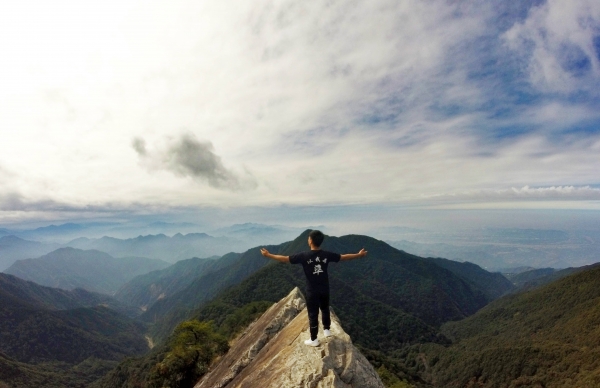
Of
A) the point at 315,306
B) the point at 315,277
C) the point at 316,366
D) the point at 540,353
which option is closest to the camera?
the point at 316,366

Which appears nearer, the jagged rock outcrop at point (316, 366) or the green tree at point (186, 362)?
the jagged rock outcrop at point (316, 366)

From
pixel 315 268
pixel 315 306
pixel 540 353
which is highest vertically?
pixel 315 268

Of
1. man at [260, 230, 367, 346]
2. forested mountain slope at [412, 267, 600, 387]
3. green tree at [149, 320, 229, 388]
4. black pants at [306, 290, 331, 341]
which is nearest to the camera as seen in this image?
man at [260, 230, 367, 346]

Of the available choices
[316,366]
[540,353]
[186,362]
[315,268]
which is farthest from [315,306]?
[540,353]

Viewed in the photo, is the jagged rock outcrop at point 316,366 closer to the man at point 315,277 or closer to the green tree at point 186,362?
the man at point 315,277

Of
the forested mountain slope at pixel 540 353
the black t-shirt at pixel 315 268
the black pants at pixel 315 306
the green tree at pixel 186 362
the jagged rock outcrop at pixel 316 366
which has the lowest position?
the forested mountain slope at pixel 540 353

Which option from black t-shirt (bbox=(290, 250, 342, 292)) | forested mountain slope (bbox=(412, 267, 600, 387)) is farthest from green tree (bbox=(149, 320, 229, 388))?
forested mountain slope (bbox=(412, 267, 600, 387))

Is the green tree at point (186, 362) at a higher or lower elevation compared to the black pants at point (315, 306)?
lower

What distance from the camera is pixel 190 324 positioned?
38.1 metres

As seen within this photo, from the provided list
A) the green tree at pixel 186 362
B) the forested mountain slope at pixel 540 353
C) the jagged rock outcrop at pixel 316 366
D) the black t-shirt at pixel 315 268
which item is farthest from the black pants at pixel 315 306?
the forested mountain slope at pixel 540 353

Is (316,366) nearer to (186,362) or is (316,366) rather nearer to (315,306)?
(315,306)

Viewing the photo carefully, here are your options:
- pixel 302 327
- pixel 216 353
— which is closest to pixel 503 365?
pixel 216 353

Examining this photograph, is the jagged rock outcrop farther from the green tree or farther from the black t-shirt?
the green tree

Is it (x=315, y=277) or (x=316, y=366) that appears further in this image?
(x=315, y=277)
